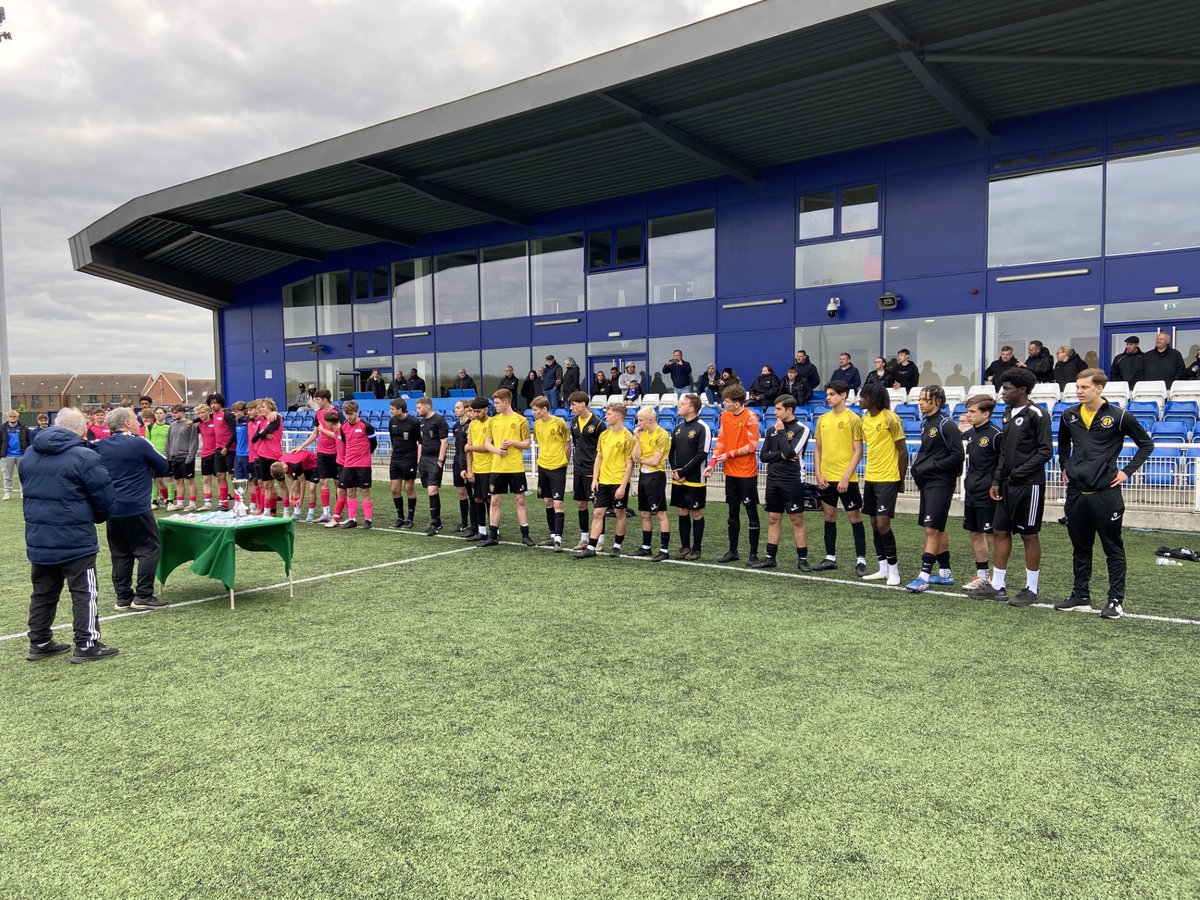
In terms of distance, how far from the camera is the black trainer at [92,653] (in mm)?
5094

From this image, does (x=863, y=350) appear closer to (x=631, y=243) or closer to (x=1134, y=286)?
(x=1134, y=286)

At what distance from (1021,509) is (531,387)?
1556 centimetres

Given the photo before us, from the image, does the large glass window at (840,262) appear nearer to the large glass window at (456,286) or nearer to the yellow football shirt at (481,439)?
the large glass window at (456,286)

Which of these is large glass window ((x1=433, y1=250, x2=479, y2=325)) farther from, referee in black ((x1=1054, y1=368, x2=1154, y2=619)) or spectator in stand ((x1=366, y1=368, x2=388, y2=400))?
referee in black ((x1=1054, y1=368, x2=1154, y2=619))

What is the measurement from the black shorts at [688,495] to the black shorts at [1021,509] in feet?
9.97

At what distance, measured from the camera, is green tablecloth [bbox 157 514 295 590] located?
20.9 feet

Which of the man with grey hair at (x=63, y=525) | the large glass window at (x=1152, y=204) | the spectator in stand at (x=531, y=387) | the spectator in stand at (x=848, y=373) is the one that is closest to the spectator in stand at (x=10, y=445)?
the spectator in stand at (x=531, y=387)

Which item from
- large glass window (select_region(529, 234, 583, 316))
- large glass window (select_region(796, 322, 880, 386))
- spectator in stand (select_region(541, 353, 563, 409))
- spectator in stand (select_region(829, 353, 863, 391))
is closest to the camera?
spectator in stand (select_region(829, 353, 863, 391))

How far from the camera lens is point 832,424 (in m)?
7.40

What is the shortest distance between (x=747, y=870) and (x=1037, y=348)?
13585 mm

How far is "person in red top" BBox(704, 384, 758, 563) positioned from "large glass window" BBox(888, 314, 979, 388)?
8.87 meters

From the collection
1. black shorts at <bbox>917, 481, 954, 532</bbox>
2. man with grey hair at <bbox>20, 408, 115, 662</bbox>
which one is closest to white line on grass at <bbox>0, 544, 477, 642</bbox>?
man with grey hair at <bbox>20, 408, 115, 662</bbox>

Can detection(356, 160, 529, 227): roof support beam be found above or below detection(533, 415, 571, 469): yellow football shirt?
above

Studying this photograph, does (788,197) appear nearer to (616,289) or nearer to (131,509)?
(616,289)
